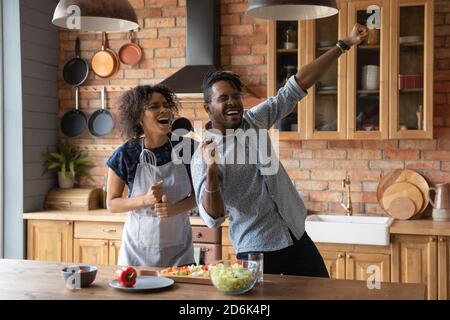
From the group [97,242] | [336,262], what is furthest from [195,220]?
[336,262]

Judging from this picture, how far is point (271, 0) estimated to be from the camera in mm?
2383

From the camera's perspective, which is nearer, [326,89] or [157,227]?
[157,227]

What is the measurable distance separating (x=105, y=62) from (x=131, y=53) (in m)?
0.23

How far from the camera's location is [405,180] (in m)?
4.59

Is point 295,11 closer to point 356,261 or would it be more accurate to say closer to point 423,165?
point 356,261

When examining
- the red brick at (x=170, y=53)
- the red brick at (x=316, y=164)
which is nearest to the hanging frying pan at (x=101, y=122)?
the red brick at (x=170, y=53)

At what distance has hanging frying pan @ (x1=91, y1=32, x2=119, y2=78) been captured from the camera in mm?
5223

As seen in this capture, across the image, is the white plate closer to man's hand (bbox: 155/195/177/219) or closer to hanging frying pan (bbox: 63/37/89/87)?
man's hand (bbox: 155/195/177/219)

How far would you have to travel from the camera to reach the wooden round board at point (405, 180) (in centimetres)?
451

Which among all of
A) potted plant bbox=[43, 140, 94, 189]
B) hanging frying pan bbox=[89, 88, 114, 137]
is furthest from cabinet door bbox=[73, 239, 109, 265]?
hanging frying pan bbox=[89, 88, 114, 137]

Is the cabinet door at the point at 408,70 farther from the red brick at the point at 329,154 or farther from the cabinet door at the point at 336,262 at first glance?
the cabinet door at the point at 336,262

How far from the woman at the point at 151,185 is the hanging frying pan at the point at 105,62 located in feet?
7.25

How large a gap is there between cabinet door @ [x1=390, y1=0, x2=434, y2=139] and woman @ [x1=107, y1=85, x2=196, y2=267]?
1.87 meters
